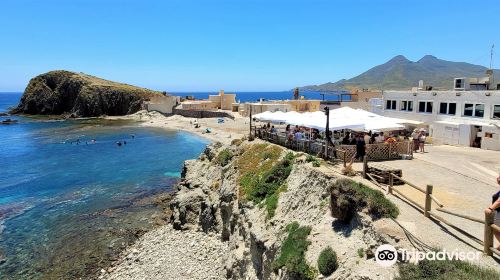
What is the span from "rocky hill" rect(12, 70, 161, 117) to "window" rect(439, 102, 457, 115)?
90940mm

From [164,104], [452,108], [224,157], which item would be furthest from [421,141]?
[164,104]

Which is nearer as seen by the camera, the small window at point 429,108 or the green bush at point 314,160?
the green bush at point 314,160

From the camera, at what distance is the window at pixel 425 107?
104 ft

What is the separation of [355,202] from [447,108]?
850 inches

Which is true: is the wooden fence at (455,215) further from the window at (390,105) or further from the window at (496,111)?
the window at (390,105)

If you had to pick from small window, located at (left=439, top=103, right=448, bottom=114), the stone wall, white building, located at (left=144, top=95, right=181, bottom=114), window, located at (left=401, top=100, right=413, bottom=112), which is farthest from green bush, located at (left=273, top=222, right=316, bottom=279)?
white building, located at (left=144, top=95, right=181, bottom=114)

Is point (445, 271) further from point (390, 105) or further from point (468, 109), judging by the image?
point (390, 105)

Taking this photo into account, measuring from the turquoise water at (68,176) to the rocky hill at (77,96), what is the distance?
35.8m

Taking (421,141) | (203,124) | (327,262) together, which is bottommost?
(203,124)

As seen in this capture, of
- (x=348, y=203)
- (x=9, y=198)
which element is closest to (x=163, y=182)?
(x=9, y=198)

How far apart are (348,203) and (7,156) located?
5604 centimetres

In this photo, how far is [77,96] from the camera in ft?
379

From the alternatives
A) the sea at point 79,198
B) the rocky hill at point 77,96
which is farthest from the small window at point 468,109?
the rocky hill at point 77,96

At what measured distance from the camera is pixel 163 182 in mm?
36656
